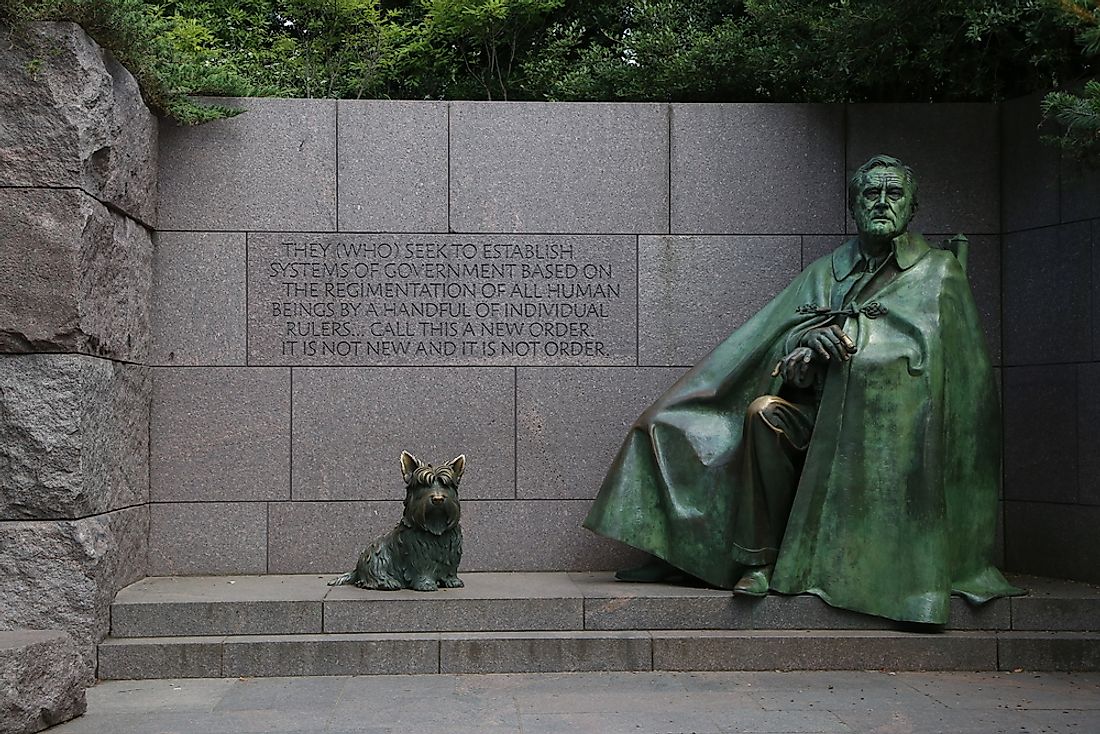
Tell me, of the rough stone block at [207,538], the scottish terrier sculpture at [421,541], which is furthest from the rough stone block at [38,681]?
the rough stone block at [207,538]

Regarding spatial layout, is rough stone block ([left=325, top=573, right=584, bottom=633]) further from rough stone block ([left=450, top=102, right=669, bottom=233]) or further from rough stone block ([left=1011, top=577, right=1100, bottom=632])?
rough stone block ([left=450, top=102, right=669, bottom=233])

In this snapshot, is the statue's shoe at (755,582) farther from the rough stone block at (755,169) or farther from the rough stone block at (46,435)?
the rough stone block at (46,435)

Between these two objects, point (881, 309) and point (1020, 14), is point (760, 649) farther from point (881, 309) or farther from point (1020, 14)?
point (1020, 14)

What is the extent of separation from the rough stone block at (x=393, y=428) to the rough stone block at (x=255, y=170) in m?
1.14

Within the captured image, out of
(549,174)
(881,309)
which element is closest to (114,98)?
(549,174)

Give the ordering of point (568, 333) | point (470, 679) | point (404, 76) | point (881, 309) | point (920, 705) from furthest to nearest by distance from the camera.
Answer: point (404, 76), point (568, 333), point (881, 309), point (470, 679), point (920, 705)

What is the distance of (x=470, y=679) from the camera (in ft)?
23.7

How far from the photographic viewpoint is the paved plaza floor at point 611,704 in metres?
6.11

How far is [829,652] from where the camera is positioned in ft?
24.4

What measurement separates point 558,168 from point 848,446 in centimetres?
308

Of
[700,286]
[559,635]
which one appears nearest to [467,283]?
[700,286]

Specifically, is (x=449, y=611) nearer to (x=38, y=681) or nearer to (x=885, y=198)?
(x=38, y=681)

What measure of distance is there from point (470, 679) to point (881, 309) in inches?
127

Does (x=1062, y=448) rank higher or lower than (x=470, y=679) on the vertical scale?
higher
